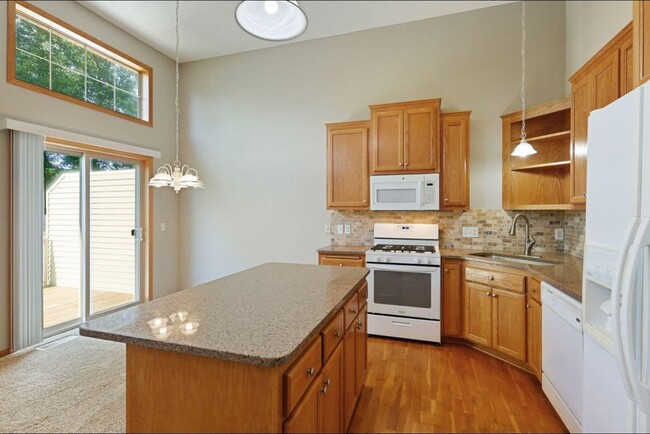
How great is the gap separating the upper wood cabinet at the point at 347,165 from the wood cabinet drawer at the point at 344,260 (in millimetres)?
619

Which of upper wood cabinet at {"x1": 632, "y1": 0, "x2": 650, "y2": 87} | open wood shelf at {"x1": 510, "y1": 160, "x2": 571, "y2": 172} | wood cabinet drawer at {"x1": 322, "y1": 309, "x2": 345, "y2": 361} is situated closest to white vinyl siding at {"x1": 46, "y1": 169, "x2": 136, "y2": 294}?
wood cabinet drawer at {"x1": 322, "y1": 309, "x2": 345, "y2": 361}

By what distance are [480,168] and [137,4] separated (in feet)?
13.6

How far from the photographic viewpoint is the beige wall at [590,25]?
7.77ft

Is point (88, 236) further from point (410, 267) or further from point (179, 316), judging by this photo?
point (410, 267)

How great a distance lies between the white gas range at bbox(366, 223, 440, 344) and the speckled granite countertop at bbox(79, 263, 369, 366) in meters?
1.20

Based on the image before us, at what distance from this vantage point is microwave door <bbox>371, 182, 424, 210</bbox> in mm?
3297

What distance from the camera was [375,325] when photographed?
3207mm

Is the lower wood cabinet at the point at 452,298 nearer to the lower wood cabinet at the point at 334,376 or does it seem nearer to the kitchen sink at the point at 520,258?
the kitchen sink at the point at 520,258

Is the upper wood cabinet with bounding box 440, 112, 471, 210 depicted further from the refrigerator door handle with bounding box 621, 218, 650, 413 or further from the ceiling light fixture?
the refrigerator door handle with bounding box 621, 218, 650, 413

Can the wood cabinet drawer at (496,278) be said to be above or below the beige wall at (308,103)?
below

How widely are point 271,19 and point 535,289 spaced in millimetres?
2597

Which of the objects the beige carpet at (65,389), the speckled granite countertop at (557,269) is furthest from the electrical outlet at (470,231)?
the beige carpet at (65,389)

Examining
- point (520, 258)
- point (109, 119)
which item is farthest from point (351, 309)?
point (109, 119)

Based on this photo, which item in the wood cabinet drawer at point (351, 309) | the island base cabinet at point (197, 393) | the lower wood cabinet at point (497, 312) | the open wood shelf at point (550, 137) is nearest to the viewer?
the island base cabinet at point (197, 393)
